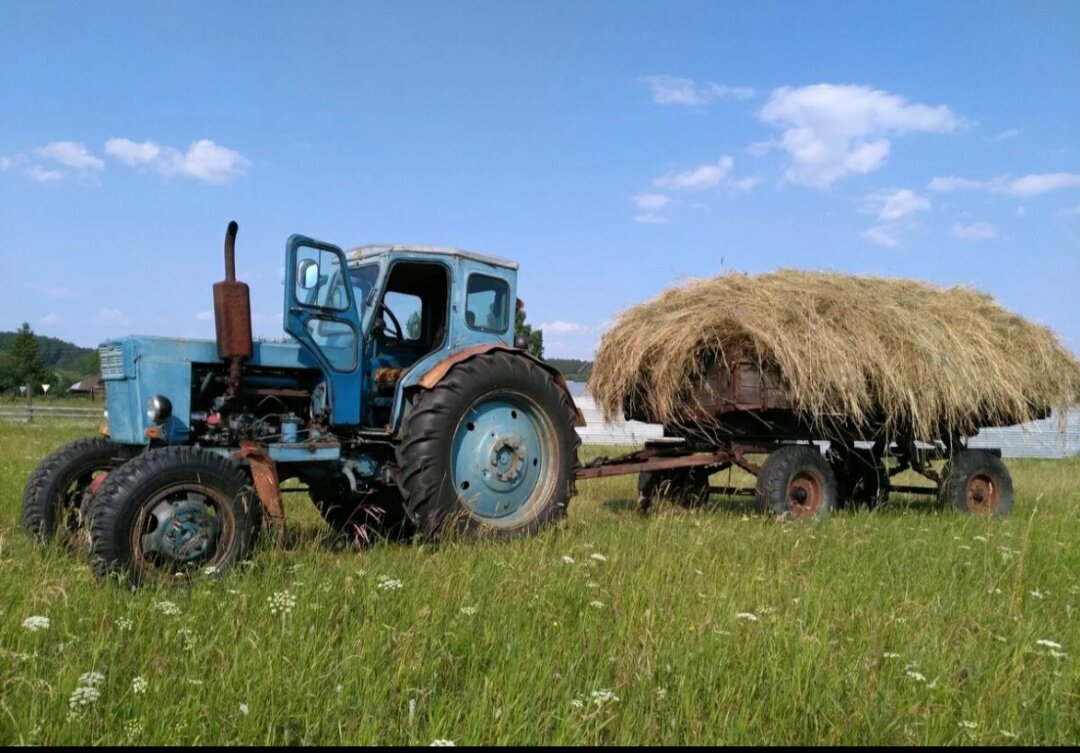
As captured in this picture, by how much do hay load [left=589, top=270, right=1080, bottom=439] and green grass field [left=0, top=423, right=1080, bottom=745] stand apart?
232 cm

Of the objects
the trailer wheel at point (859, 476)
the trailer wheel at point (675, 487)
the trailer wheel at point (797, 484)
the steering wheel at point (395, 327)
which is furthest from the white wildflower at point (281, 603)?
the trailer wheel at point (859, 476)

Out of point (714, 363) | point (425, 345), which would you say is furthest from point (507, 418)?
point (714, 363)

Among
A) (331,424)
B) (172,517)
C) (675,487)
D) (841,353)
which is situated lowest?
(675,487)

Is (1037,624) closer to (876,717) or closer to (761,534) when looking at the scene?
(876,717)

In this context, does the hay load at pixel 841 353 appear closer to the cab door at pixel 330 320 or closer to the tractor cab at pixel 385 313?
the tractor cab at pixel 385 313

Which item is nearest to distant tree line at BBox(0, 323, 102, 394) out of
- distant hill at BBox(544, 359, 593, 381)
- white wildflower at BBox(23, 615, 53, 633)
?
distant hill at BBox(544, 359, 593, 381)

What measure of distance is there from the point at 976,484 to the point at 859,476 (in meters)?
1.08

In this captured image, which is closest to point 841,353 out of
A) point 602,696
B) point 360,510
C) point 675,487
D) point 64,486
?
point 675,487

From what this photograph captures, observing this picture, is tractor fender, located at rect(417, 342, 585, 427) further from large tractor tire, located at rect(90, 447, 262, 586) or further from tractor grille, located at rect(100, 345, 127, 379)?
tractor grille, located at rect(100, 345, 127, 379)

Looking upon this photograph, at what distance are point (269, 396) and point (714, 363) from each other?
3661mm

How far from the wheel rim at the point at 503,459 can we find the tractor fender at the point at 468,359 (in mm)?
306

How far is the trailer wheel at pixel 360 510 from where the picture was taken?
5934mm

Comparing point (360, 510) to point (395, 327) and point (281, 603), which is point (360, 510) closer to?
point (395, 327)

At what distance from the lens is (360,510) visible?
628 cm
